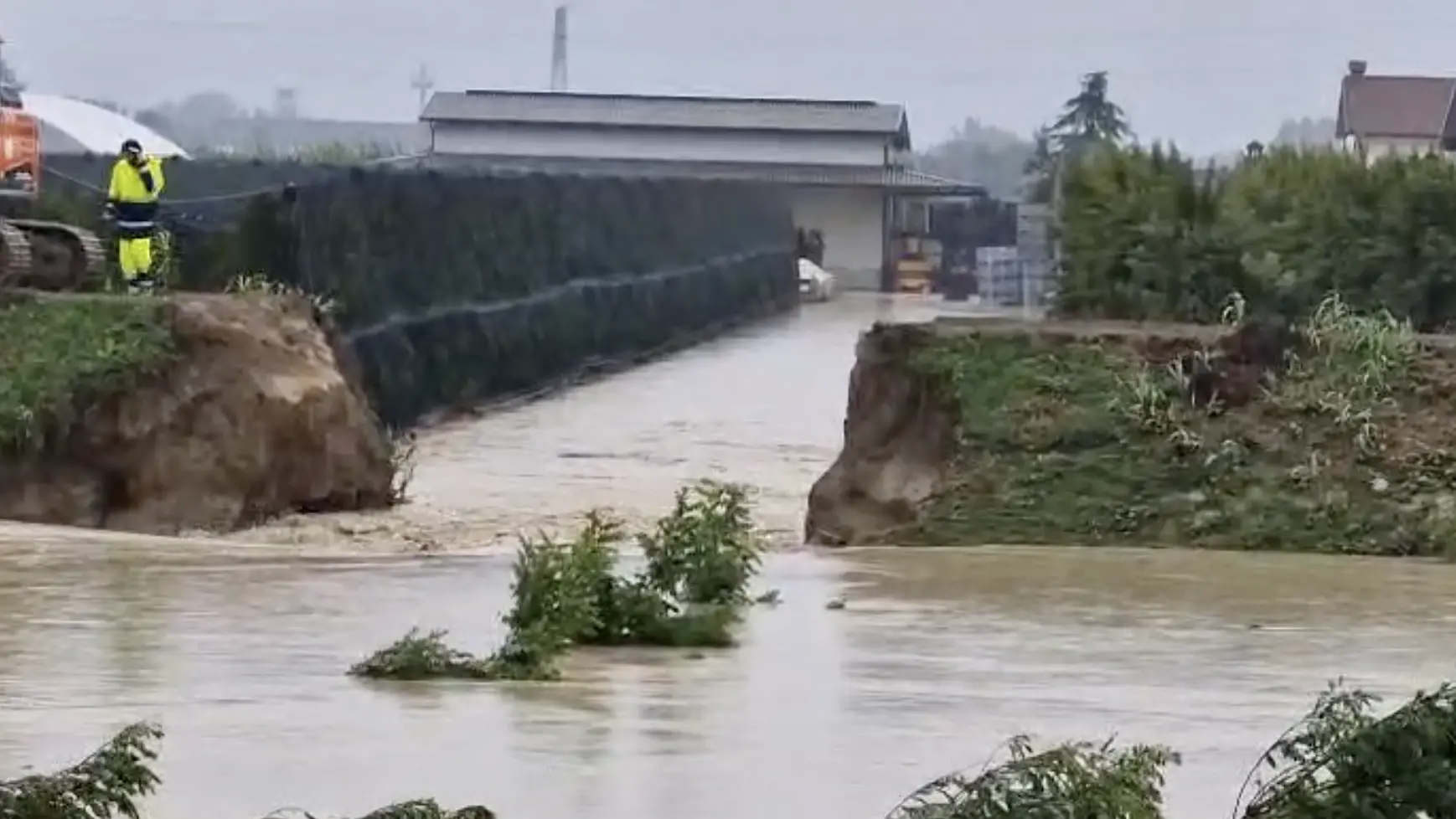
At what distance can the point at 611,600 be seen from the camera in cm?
1370

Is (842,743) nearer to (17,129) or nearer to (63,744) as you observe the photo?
(63,744)

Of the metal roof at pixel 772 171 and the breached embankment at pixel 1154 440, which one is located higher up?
the metal roof at pixel 772 171

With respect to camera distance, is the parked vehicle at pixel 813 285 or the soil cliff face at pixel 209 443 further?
the parked vehicle at pixel 813 285

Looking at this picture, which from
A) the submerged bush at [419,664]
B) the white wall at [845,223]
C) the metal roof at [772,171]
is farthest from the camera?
the white wall at [845,223]

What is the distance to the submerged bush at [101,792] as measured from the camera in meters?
7.30

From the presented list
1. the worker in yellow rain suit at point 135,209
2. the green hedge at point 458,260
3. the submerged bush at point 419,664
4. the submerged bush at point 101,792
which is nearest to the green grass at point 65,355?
the worker in yellow rain suit at point 135,209

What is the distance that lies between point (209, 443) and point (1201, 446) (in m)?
7.40

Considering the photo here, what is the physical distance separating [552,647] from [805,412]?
22395 millimetres

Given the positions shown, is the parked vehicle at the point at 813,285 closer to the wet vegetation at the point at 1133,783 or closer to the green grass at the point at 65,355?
the green grass at the point at 65,355

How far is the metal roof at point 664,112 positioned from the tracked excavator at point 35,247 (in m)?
50.6

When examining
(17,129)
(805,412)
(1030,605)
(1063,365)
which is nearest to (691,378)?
(805,412)

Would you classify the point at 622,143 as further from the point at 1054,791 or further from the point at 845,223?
the point at 1054,791

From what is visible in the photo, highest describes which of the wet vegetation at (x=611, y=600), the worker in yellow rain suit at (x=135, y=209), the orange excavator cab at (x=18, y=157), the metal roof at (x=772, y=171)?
the metal roof at (x=772, y=171)

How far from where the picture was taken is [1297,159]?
2428 centimetres
